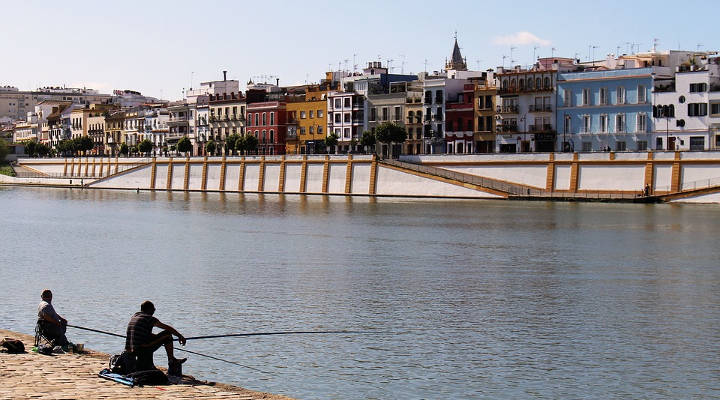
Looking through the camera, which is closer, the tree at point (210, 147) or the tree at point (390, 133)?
the tree at point (390, 133)

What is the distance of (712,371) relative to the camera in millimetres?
22734

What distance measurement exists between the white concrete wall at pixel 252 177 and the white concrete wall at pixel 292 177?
5297mm

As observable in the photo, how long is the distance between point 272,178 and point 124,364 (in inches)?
3923

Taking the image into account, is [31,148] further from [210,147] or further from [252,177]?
[252,177]

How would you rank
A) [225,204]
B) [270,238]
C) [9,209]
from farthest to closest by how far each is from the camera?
1. [225,204]
2. [9,209]
3. [270,238]

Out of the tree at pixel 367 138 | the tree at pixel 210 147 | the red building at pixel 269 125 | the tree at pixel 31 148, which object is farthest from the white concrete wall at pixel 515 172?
the tree at pixel 31 148

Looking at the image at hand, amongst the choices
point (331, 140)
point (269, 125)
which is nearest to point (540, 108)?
point (331, 140)

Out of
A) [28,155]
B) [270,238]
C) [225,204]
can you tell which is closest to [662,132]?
[225,204]

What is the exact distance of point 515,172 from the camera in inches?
3750

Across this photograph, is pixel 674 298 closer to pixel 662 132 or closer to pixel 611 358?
pixel 611 358

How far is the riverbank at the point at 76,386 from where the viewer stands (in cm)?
1773

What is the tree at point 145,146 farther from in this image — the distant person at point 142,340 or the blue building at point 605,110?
the distant person at point 142,340

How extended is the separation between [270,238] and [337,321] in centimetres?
2887

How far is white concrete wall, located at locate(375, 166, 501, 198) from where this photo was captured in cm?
9644
